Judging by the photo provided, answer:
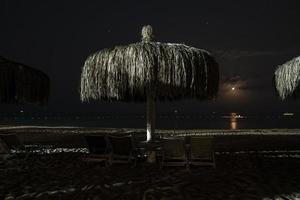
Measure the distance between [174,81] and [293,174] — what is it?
2.83m

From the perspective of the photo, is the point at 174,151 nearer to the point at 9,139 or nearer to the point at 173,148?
the point at 173,148

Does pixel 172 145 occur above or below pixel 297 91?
below

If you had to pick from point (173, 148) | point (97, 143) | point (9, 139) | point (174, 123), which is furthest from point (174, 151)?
point (174, 123)

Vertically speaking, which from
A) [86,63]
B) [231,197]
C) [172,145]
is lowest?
[231,197]

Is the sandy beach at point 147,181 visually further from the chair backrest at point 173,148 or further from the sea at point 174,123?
the sea at point 174,123

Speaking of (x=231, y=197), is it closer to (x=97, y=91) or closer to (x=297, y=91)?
(x=97, y=91)

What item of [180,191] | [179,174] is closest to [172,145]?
[179,174]

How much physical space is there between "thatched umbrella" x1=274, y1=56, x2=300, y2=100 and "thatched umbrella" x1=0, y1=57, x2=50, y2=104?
5.44 metres

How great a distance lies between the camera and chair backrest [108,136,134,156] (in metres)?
7.16

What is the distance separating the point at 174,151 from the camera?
7.09 metres

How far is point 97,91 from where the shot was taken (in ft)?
24.9

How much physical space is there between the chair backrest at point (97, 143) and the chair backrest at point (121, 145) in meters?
0.17

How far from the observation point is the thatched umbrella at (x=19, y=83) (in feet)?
24.6

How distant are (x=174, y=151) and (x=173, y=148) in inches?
2.6
